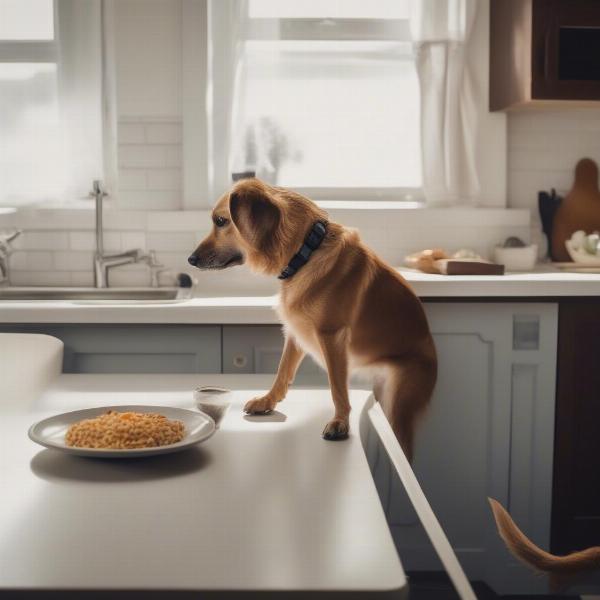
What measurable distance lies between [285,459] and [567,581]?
0.42 meters

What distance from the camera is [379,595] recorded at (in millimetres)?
780

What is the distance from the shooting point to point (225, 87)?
3094mm

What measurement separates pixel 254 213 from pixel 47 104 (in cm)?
194

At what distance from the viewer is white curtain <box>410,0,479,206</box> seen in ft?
9.86

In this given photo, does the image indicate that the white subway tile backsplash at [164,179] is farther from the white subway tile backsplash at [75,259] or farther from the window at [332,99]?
the white subway tile backsplash at [75,259]

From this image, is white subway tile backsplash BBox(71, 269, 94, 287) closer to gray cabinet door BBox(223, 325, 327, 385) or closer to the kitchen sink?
the kitchen sink

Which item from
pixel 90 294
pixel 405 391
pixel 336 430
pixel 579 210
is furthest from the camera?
pixel 579 210

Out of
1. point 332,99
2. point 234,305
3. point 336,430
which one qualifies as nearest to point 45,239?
point 234,305

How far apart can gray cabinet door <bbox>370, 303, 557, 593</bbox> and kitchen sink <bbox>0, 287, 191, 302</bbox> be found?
39.9 inches

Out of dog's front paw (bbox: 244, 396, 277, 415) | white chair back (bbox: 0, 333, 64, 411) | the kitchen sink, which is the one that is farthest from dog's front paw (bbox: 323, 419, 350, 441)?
the kitchen sink

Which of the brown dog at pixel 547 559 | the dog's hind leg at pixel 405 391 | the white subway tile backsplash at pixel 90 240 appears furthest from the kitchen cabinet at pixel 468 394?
the brown dog at pixel 547 559

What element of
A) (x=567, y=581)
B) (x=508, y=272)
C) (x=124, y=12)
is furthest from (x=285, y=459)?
(x=124, y=12)

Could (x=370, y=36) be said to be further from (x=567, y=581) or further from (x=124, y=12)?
(x=567, y=581)

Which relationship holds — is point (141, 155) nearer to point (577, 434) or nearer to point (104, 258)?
point (104, 258)
